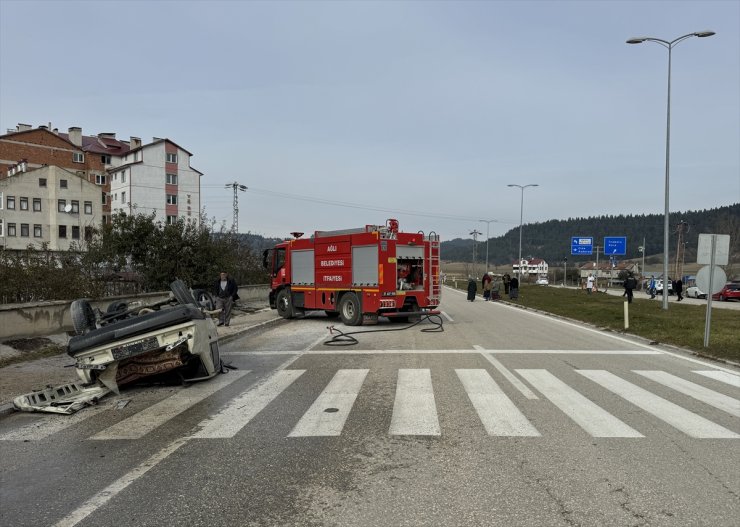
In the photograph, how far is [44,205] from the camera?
6172 centimetres

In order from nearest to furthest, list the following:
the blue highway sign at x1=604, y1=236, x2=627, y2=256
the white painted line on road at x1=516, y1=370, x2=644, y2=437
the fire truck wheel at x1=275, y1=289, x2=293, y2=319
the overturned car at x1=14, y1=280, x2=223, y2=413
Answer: the white painted line on road at x1=516, y1=370, x2=644, y2=437
the overturned car at x1=14, y1=280, x2=223, y2=413
the fire truck wheel at x1=275, y1=289, x2=293, y2=319
the blue highway sign at x1=604, y1=236, x2=627, y2=256

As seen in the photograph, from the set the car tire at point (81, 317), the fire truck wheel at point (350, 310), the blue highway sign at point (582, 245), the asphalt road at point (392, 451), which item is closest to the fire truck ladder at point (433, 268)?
the fire truck wheel at point (350, 310)

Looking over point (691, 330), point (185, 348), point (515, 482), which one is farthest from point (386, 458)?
point (691, 330)

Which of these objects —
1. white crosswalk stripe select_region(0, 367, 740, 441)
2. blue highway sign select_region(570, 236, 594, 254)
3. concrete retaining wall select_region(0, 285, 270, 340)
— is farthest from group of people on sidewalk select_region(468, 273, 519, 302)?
blue highway sign select_region(570, 236, 594, 254)

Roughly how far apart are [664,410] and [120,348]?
6.87 metres

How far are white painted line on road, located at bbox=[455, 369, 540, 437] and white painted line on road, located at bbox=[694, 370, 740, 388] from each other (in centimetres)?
365

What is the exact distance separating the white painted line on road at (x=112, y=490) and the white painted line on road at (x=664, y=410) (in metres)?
5.17

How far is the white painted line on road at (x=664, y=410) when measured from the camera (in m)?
5.67

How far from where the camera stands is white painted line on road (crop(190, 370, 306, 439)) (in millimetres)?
5723

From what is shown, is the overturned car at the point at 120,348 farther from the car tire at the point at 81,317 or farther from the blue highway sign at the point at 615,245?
the blue highway sign at the point at 615,245

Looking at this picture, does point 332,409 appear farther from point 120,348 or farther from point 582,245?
point 582,245

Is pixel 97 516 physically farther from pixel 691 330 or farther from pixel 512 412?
pixel 691 330

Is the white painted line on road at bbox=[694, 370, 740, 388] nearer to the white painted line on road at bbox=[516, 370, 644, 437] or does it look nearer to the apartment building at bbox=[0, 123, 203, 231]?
the white painted line on road at bbox=[516, 370, 644, 437]

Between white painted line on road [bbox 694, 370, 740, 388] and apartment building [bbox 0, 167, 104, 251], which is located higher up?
apartment building [bbox 0, 167, 104, 251]
